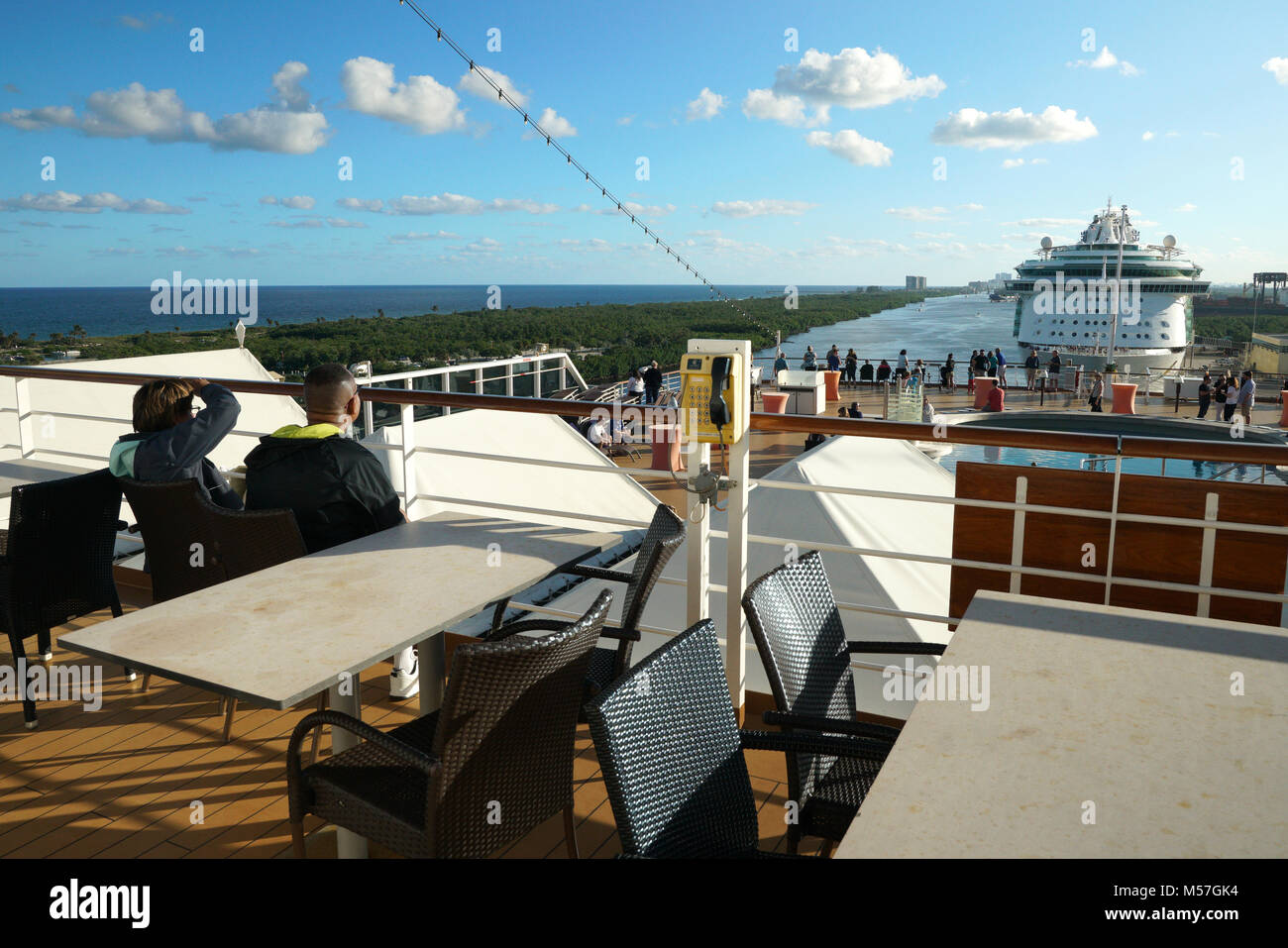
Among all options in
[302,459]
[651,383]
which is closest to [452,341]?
[651,383]

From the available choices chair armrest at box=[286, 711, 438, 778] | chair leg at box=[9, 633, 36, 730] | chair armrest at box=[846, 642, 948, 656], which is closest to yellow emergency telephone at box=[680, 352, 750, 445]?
chair armrest at box=[846, 642, 948, 656]

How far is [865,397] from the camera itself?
26.0 meters

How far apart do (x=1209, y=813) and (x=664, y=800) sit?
0.69 metres

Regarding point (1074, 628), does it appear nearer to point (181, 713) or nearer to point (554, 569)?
point (554, 569)

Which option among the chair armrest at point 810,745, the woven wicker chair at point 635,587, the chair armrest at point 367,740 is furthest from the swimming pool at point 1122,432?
the chair armrest at point 367,740

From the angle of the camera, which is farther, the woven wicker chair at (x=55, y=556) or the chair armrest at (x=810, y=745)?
the woven wicker chair at (x=55, y=556)

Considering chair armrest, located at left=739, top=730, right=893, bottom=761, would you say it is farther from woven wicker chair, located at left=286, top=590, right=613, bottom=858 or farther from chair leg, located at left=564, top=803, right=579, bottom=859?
chair leg, located at left=564, top=803, right=579, bottom=859

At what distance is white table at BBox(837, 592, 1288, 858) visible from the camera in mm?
1025

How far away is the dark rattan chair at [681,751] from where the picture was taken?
1.19 meters

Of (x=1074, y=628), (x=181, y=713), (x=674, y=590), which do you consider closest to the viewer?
(x=1074, y=628)

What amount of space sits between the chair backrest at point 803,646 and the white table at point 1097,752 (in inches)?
11.9

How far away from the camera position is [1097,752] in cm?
123

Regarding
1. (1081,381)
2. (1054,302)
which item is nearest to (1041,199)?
(1054,302)

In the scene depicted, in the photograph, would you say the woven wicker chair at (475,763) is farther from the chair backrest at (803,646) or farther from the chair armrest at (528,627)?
the chair armrest at (528,627)
